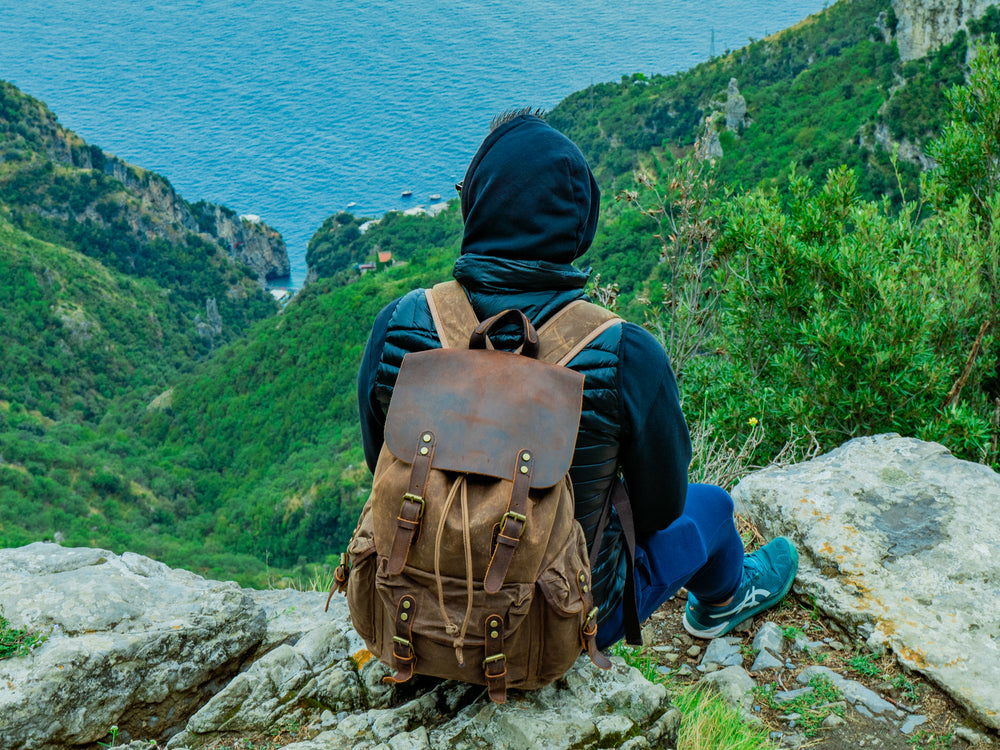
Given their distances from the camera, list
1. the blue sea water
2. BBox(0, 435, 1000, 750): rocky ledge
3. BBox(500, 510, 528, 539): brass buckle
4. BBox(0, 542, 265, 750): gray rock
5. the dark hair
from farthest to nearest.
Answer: the blue sea water
BBox(0, 542, 265, 750): gray rock
BBox(0, 435, 1000, 750): rocky ledge
the dark hair
BBox(500, 510, 528, 539): brass buckle

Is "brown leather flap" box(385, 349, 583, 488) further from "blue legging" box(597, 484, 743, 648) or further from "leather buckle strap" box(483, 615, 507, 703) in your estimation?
"blue legging" box(597, 484, 743, 648)

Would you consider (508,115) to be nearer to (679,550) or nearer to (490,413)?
(490,413)

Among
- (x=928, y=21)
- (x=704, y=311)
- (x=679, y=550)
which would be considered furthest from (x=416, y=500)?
(x=928, y=21)

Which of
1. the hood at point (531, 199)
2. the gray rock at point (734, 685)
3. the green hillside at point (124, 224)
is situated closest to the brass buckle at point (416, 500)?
the hood at point (531, 199)

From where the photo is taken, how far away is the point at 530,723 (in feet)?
5.68

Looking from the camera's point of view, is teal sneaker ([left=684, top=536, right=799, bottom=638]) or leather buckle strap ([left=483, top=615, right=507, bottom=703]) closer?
leather buckle strap ([left=483, top=615, right=507, bottom=703])

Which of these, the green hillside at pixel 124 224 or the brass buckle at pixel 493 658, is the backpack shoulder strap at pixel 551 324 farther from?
the green hillside at pixel 124 224

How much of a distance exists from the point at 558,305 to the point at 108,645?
1.64 m

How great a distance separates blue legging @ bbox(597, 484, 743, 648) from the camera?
1942mm

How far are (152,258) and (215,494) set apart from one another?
1467 inches

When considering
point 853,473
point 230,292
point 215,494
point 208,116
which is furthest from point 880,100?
point 208,116

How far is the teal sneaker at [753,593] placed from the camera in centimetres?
262

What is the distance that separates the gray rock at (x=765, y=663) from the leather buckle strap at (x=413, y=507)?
1.67 m

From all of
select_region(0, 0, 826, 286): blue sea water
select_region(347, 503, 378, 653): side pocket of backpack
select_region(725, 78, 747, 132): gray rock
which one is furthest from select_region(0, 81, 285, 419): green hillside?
select_region(347, 503, 378, 653): side pocket of backpack
